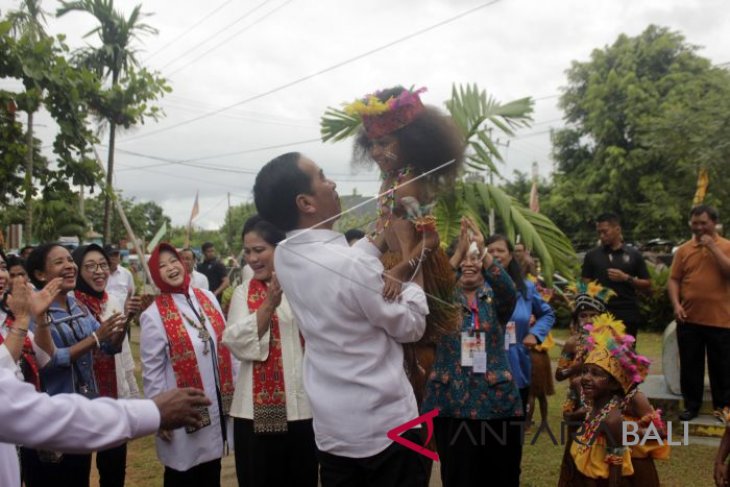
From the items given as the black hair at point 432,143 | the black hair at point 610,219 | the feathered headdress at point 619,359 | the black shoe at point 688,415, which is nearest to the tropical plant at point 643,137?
the black hair at point 610,219

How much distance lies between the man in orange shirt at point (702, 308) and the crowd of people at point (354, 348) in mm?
16

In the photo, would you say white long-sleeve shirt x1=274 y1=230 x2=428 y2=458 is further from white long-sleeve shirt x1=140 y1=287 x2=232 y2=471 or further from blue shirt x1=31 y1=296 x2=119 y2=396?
blue shirt x1=31 y1=296 x2=119 y2=396

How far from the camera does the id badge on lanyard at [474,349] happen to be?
350 cm

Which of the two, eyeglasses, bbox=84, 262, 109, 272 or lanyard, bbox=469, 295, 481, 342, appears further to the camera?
eyeglasses, bbox=84, 262, 109, 272

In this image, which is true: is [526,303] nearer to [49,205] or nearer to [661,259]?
[49,205]

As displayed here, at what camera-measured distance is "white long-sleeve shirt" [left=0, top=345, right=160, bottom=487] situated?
1.65 meters

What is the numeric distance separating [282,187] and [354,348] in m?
0.61

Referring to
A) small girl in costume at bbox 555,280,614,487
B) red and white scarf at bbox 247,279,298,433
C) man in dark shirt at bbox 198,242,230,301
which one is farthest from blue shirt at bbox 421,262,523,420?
man in dark shirt at bbox 198,242,230,301

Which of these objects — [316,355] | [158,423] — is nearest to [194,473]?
[316,355]

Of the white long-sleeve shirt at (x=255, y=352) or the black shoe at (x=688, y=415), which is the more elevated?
the white long-sleeve shirt at (x=255, y=352)

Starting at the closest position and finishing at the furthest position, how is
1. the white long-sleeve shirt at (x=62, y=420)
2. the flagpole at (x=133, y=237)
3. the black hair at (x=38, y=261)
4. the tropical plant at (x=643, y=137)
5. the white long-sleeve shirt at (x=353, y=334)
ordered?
the white long-sleeve shirt at (x=62, y=420)
the white long-sleeve shirt at (x=353, y=334)
the flagpole at (x=133, y=237)
the black hair at (x=38, y=261)
the tropical plant at (x=643, y=137)

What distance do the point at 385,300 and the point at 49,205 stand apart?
3.48 meters

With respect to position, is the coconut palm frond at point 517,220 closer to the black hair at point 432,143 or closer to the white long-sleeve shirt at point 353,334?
the black hair at point 432,143

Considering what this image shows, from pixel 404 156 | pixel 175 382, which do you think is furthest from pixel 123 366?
pixel 404 156
